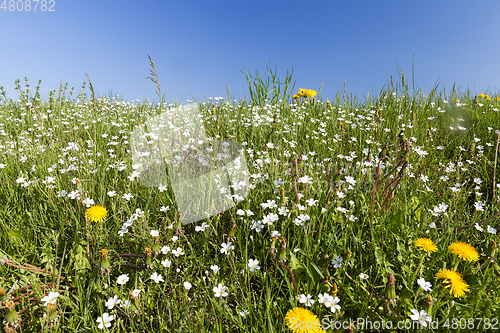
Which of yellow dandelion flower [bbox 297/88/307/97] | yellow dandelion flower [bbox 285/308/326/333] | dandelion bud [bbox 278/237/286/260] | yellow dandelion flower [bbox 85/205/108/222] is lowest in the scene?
yellow dandelion flower [bbox 285/308/326/333]

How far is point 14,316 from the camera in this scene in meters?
1.59

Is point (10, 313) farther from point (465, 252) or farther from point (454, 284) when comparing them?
point (465, 252)

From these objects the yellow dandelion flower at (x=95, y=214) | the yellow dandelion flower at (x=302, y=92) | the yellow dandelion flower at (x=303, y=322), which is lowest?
the yellow dandelion flower at (x=303, y=322)

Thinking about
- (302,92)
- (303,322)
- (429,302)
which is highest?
(302,92)

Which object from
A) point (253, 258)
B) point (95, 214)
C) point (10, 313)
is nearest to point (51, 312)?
point (10, 313)

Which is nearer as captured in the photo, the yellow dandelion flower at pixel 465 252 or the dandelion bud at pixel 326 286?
the dandelion bud at pixel 326 286

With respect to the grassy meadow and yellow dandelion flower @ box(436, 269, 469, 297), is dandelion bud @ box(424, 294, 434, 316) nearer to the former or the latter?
the grassy meadow

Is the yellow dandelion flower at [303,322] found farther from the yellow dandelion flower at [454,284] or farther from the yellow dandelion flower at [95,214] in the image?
the yellow dandelion flower at [95,214]

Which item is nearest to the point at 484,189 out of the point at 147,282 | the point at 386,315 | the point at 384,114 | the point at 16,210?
the point at 384,114

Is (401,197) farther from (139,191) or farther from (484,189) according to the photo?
(139,191)

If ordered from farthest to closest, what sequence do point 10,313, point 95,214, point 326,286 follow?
point 95,214 → point 326,286 → point 10,313

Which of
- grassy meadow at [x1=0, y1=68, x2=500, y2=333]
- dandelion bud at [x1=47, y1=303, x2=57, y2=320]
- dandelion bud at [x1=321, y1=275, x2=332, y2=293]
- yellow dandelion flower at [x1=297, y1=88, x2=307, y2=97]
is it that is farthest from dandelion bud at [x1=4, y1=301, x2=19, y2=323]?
yellow dandelion flower at [x1=297, y1=88, x2=307, y2=97]

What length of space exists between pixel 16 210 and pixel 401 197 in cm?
391

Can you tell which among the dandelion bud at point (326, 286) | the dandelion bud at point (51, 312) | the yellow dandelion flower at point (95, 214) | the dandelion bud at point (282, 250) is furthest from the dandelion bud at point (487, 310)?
the yellow dandelion flower at point (95, 214)
